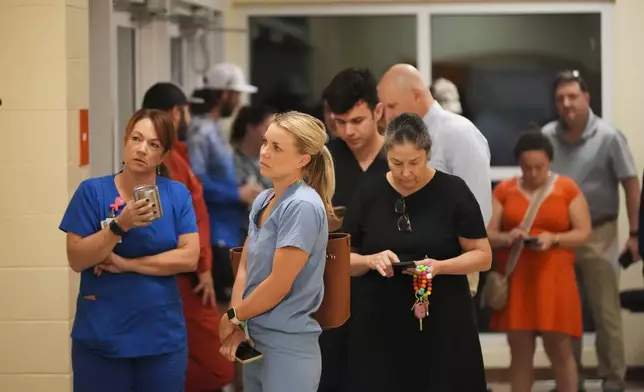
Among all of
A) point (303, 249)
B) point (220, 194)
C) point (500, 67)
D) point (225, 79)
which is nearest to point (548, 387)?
point (500, 67)

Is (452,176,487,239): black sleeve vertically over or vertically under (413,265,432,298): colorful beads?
over

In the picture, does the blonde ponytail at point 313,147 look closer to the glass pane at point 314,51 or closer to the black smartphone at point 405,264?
the black smartphone at point 405,264

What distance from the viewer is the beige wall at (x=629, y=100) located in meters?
6.51

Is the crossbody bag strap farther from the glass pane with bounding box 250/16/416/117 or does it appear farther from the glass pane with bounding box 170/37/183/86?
the glass pane with bounding box 170/37/183/86

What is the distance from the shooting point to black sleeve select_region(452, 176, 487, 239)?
11.7 feet

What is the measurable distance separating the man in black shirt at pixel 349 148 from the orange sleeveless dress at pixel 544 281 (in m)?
1.37

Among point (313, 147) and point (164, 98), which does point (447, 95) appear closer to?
point (164, 98)

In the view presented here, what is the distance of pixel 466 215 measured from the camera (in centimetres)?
357

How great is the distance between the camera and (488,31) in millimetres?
6836

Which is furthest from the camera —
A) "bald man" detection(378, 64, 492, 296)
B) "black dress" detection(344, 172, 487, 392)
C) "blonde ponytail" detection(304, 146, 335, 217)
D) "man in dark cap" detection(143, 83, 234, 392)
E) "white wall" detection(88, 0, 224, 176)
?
"white wall" detection(88, 0, 224, 176)

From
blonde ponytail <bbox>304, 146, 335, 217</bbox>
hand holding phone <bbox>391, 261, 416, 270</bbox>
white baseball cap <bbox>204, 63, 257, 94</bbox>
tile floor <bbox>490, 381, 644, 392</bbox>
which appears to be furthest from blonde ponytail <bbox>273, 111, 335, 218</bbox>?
tile floor <bbox>490, 381, 644, 392</bbox>

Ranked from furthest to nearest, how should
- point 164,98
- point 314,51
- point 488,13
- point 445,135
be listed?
1. point 314,51
2. point 488,13
3. point 164,98
4. point 445,135

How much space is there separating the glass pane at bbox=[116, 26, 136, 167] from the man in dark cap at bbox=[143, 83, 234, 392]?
59 cm

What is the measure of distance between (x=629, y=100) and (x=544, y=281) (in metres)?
1.75
